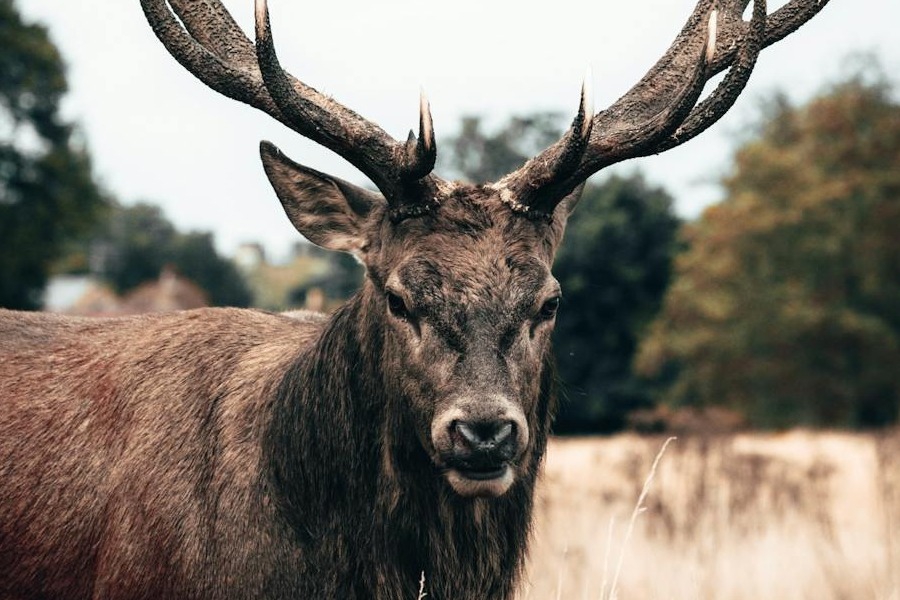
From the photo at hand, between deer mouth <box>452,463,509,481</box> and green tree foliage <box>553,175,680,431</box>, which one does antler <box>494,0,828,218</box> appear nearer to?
deer mouth <box>452,463,509,481</box>

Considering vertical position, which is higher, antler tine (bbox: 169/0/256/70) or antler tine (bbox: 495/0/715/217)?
antler tine (bbox: 169/0/256/70)

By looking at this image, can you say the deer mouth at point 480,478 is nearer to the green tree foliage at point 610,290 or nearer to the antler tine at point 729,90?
the antler tine at point 729,90

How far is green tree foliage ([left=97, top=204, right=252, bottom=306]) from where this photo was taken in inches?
3002

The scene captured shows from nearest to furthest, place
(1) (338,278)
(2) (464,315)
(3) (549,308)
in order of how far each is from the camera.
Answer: (2) (464,315) < (3) (549,308) < (1) (338,278)

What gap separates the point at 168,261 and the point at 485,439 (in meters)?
75.7

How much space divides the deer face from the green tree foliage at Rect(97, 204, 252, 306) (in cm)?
6495

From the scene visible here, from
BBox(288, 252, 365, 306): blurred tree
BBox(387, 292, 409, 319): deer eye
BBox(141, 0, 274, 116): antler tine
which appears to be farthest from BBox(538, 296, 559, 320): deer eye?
BBox(288, 252, 365, 306): blurred tree

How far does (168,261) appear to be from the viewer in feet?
255

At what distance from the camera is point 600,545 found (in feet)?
34.1

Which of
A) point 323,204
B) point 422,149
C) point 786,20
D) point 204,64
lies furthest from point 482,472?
point 786,20

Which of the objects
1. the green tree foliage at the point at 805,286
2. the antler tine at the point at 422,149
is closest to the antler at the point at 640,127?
the antler tine at the point at 422,149

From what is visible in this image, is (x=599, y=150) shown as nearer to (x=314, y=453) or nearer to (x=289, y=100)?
(x=289, y=100)

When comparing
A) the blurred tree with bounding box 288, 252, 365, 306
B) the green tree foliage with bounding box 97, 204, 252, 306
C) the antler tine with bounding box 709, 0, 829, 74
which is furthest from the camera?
the green tree foliage with bounding box 97, 204, 252, 306

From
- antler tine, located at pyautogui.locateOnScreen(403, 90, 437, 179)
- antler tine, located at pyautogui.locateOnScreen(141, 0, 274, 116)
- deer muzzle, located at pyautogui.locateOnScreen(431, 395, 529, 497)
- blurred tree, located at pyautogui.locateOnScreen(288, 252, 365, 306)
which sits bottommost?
deer muzzle, located at pyautogui.locateOnScreen(431, 395, 529, 497)
